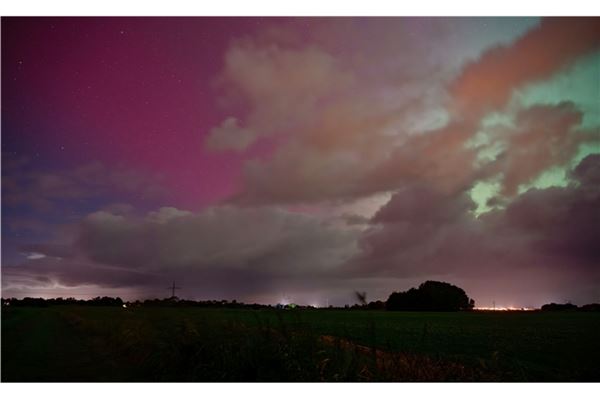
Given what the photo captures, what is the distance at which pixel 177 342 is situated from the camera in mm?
9258

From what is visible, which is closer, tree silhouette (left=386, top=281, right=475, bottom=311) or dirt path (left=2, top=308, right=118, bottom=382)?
dirt path (left=2, top=308, right=118, bottom=382)

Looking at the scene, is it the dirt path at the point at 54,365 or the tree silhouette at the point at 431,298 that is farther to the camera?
the tree silhouette at the point at 431,298

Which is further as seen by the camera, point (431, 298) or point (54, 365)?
point (431, 298)

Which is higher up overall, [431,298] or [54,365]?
[431,298]

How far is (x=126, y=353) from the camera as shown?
12219mm
